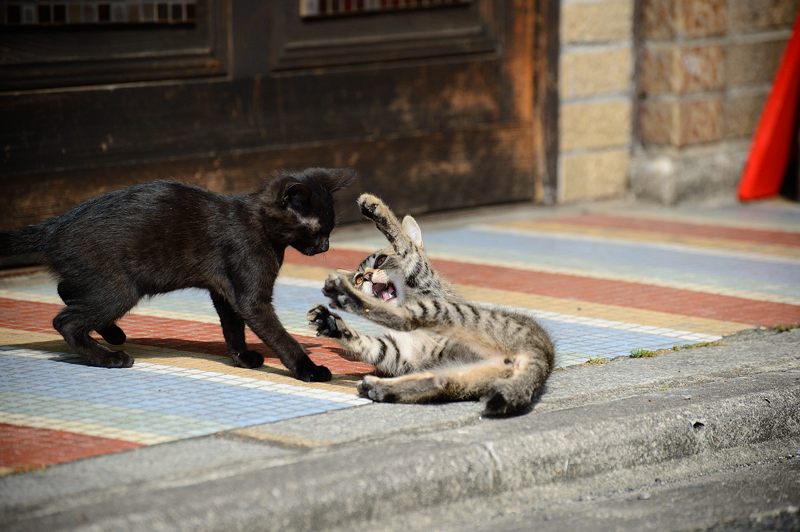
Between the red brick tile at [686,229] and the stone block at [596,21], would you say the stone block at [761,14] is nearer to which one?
the stone block at [596,21]

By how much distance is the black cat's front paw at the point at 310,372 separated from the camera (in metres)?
5.11

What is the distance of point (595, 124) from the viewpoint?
31.4 feet

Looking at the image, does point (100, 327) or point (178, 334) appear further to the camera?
point (178, 334)

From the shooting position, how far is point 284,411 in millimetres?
4656

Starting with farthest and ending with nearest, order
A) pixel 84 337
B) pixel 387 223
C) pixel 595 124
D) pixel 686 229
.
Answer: pixel 595 124 → pixel 686 229 → pixel 387 223 → pixel 84 337

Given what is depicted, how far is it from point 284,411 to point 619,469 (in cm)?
128

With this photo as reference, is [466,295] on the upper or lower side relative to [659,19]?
lower

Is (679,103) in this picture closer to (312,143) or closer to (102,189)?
(312,143)

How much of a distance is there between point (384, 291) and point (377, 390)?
97 cm

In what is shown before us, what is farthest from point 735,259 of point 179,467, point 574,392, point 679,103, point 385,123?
point 179,467

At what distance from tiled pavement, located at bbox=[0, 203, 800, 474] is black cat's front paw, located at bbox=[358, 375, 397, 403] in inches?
2.1

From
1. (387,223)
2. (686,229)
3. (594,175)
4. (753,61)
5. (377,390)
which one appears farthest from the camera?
(753,61)

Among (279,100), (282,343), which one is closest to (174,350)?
(282,343)

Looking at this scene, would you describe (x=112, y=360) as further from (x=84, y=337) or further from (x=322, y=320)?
(x=322, y=320)
